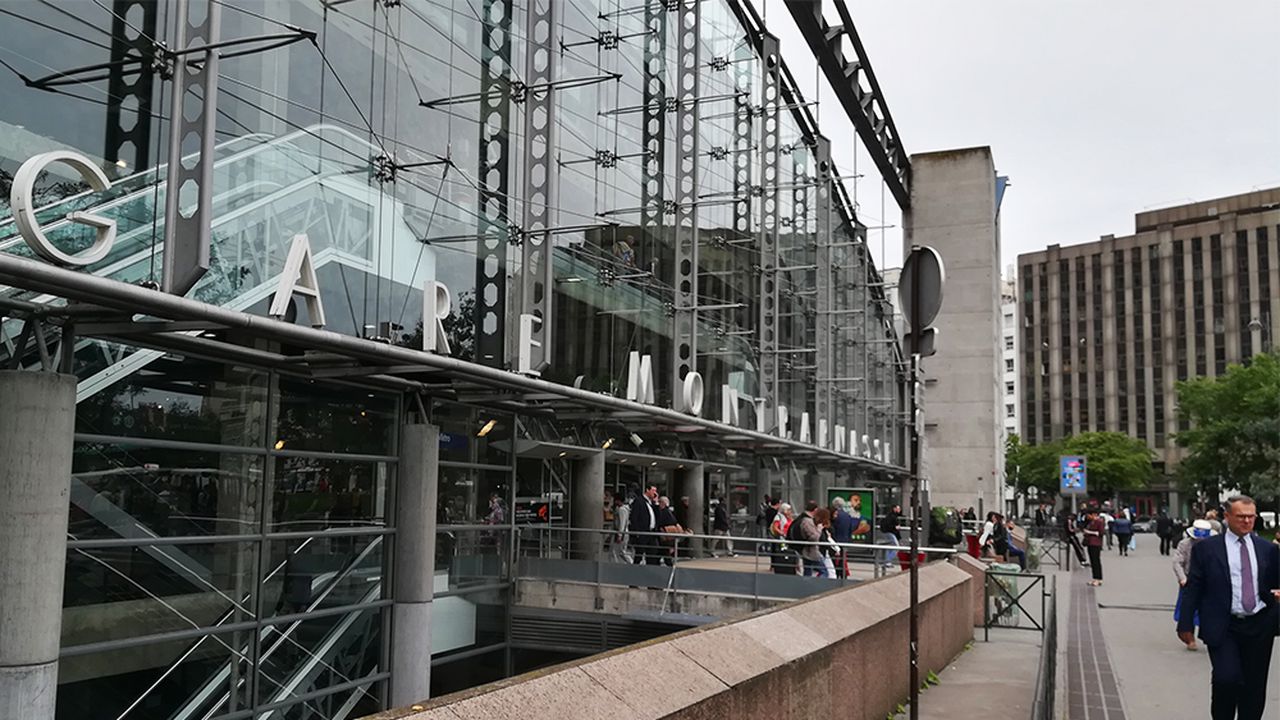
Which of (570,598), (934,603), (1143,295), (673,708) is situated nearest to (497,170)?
(570,598)

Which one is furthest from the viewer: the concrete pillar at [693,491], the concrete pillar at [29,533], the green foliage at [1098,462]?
the green foliage at [1098,462]

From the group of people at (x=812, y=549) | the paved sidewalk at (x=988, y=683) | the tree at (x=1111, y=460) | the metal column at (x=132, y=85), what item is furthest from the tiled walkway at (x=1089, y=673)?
the tree at (x=1111, y=460)

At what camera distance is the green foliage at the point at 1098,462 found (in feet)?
373

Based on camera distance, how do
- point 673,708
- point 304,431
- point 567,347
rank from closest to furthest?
point 673,708 → point 304,431 → point 567,347

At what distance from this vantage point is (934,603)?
36.9ft

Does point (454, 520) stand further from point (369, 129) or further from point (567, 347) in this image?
point (369, 129)

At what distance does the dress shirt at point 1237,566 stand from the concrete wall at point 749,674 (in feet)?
8.10

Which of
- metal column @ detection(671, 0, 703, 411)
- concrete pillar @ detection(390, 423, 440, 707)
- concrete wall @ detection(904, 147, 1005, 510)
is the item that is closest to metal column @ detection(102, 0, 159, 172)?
concrete pillar @ detection(390, 423, 440, 707)

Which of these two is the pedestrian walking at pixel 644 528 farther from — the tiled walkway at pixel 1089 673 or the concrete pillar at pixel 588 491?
the tiled walkway at pixel 1089 673

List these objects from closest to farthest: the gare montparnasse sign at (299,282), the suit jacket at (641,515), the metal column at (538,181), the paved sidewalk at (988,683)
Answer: the gare montparnasse sign at (299,282) < the paved sidewalk at (988,683) < the metal column at (538,181) < the suit jacket at (641,515)

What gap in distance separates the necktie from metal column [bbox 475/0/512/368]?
36.9 feet

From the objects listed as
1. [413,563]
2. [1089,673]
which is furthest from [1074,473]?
[413,563]

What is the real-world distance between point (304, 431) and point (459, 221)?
4237 millimetres

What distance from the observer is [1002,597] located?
1641 cm
